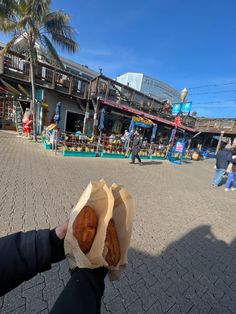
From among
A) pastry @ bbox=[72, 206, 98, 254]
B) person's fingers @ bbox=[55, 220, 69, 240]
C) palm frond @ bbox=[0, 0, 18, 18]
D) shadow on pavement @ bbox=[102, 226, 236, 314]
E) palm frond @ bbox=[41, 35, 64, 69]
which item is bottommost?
shadow on pavement @ bbox=[102, 226, 236, 314]

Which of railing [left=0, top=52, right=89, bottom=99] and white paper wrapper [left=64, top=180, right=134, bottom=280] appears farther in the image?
railing [left=0, top=52, right=89, bottom=99]

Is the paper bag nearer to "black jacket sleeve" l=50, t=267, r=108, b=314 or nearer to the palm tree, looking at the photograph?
"black jacket sleeve" l=50, t=267, r=108, b=314

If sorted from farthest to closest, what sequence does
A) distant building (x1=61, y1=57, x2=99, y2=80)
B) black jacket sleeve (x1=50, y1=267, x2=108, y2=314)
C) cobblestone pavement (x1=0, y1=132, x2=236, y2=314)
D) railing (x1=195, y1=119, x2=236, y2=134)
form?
1. railing (x1=195, y1=119, x2=236, y2=134)
2. distant building (x1=61, y1=57, x2=99, y2=80)
3. cobblestone pavement (x1=0, y1=132, x2=236, y2=314)
4. black jacket sleeve (x1=50, y1=267, x2=108, y2=314)

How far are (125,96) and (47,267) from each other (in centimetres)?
1454

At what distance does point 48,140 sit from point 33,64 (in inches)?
174

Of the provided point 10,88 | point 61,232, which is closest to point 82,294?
point 61,232

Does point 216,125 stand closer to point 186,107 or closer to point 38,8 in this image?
point 186,107

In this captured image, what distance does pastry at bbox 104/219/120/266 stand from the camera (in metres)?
1.07

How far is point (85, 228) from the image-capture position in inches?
39.9

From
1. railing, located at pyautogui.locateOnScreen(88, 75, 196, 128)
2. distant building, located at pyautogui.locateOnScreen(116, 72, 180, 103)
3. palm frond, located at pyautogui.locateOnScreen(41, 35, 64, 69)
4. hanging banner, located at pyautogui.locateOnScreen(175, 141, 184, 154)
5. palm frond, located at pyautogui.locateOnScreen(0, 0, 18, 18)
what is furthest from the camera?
distant building, located at pyautogui.locateOnScreen(116, 72, 180, 103)

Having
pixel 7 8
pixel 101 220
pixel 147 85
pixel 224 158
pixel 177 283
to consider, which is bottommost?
pixel 177 283

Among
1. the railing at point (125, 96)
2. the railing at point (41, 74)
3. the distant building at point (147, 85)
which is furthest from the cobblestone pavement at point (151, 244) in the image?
the distant building at point (147, 85)

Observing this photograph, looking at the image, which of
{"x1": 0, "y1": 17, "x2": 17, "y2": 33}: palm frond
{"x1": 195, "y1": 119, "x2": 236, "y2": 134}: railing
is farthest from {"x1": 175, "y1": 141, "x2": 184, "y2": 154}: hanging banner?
{"x1": 0, "y1": 17, "x2": 17, "y2": 33}: palm frond

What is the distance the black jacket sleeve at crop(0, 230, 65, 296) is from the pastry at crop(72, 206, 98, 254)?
0.24 meters
